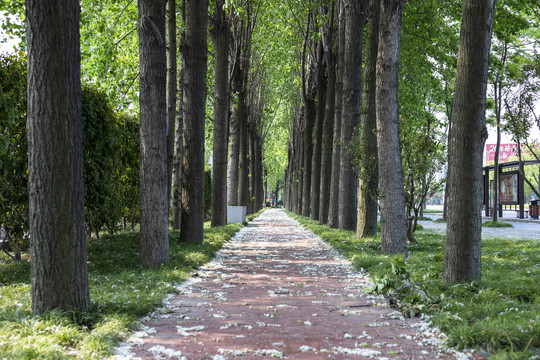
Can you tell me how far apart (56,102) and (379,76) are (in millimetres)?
7279

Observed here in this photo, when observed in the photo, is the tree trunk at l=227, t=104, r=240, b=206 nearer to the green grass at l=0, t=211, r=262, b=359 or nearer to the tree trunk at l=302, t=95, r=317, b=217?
the tree trunk at l=302, t=95, r=317, b=217

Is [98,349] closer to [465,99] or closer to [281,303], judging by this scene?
[281,303]

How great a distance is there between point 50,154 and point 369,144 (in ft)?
32.5

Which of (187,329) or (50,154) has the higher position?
(50,154)

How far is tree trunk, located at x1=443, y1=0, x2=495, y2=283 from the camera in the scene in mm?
6543

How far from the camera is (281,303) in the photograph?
6.35 m

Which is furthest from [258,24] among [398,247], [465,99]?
[465,99]

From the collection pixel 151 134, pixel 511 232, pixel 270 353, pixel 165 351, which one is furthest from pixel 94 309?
pixel 511 232

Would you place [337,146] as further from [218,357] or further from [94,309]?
[218,357]

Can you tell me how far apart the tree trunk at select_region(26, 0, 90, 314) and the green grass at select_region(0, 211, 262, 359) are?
1.12 ft

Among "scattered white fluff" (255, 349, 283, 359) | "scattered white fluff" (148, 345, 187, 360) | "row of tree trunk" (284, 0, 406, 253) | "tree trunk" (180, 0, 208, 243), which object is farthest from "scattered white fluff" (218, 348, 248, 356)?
"tree trunk" (180, 0, 208, 243)

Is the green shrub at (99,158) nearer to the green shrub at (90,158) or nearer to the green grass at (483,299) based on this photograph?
the green shrub at (90,158)

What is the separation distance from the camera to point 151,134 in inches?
354

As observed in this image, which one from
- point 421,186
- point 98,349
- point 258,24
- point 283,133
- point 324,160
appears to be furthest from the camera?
point 283,133
